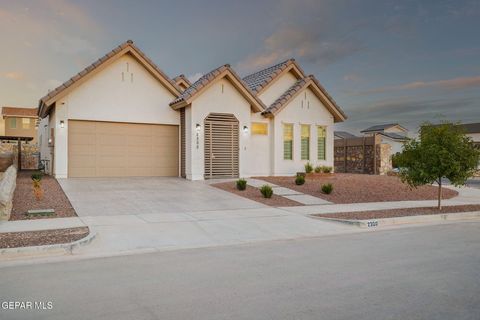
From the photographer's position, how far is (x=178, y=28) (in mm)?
21250

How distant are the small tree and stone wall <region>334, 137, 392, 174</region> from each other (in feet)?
44.3

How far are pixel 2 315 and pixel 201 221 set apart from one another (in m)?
6.44

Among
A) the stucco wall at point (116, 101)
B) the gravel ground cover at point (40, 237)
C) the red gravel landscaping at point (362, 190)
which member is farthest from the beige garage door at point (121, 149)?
the gravel ground cover at point (40, 237)

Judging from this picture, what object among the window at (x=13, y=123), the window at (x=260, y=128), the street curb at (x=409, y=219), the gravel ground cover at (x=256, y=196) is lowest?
the street curb at (x=409, y=219)

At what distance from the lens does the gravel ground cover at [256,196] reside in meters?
14.3

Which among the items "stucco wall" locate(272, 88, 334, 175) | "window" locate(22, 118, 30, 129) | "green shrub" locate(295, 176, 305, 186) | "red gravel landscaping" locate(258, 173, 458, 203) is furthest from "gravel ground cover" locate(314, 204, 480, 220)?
"window" locate(22, 118, 30, 129)

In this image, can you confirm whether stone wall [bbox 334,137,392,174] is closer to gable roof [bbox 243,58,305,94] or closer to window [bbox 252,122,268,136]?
gable roof [bbox 243,58,305,94]

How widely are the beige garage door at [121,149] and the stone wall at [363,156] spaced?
13488 mm

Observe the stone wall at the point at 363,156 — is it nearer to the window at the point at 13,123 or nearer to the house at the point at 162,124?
the house at the point at 162,124

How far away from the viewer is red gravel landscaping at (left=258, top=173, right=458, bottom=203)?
16.2 metres

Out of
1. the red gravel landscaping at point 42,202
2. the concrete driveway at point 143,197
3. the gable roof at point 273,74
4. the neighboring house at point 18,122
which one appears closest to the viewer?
the red gravel landscaping at point 42,202

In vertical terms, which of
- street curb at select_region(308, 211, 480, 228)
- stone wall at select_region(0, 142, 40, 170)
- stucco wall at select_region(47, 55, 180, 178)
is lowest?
street curb at select_region(308, 211, 480, 228)

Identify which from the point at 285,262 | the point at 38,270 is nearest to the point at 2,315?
the point at 38,270

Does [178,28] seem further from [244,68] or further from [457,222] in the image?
[457,222]
